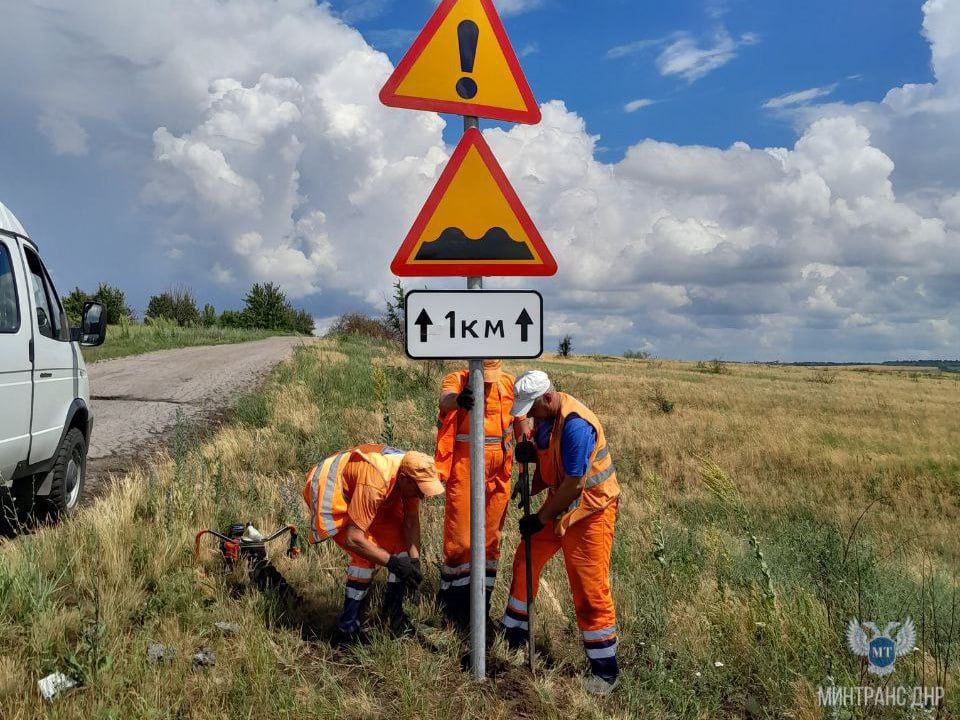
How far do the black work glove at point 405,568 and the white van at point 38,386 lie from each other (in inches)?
100

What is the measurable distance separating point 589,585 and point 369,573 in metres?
1.20

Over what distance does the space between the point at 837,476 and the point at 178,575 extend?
34.2 feet

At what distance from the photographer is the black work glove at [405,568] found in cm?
391

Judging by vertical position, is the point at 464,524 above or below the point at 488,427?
below

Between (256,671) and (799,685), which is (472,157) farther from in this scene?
(799,685)

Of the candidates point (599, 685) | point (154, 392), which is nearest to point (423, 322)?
point (599, 685)

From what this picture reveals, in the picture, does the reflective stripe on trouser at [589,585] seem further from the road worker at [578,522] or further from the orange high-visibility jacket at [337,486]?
the orange high-visibility jacket at [337,486]

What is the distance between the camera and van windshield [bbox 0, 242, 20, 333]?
16.3 ft

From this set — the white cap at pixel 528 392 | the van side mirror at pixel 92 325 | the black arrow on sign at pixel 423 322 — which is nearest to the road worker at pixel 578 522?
the white cap at pixel 528 392

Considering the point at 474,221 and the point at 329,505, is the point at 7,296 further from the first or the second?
the point at 474,221

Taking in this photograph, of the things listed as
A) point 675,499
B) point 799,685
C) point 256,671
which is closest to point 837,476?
point 675,499

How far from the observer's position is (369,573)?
402 cm

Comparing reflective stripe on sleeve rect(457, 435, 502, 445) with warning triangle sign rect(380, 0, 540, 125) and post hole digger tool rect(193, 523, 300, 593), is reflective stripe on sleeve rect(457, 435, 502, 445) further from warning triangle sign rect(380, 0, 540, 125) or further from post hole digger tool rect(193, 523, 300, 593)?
warning triangle sign rect(380, 0, 540, 125)

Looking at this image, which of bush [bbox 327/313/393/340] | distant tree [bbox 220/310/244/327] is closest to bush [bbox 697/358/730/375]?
bush [bbox 327/313/393/340]
